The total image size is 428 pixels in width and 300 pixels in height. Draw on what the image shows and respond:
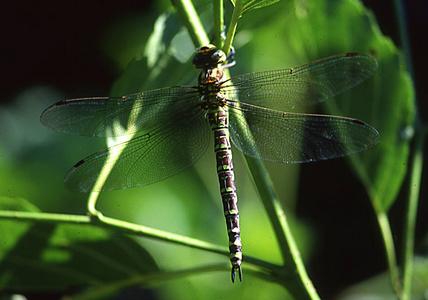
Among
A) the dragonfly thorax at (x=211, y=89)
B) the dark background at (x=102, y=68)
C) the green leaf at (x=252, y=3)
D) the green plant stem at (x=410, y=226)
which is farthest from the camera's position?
the dark background at (x=102, y=68)

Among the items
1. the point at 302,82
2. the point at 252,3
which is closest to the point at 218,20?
the point at 252,3

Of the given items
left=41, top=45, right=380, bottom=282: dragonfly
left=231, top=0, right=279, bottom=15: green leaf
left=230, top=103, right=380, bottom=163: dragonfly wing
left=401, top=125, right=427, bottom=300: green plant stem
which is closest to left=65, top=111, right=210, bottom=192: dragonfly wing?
left=41, top=45, right=380, bottom=282: dragonfly

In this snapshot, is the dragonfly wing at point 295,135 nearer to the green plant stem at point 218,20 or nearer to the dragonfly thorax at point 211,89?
the dragonfly thorax at point 211,89

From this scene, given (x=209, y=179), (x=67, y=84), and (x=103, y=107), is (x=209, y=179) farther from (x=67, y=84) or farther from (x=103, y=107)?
(x=67, y=84)

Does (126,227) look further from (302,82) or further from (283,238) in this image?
(302,82)

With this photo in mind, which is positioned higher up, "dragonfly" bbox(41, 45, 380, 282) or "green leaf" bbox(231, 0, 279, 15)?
"green leaf" bbox(231, 0, 279, 15)

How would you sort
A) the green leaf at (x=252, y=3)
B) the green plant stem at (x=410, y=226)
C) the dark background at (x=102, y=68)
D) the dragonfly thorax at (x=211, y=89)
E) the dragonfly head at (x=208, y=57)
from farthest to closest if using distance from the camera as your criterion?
the dark background at (x=102, y=68) < the dragonfly thorax at (x=211, y=89) < the green plant stem at (x=410, y=226) < the dragonfly head at (x=208, y=57) < the green leaf at (x=252, y=3)

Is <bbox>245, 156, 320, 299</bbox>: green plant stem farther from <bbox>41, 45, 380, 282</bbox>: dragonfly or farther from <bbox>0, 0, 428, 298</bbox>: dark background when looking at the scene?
<bbox>0, 0, 428, 298</bbox>: dark background

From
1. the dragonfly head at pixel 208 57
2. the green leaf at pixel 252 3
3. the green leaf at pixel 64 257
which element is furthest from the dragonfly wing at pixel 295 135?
the green leaf at pixel 64 257
